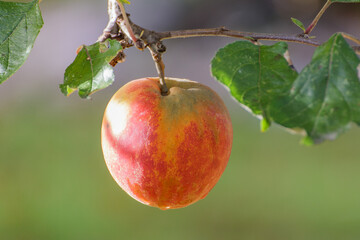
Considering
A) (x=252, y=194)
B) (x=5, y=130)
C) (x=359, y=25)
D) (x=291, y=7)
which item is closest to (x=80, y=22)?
(x=5, y=130)

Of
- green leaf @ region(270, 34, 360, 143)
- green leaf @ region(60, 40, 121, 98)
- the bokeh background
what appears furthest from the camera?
the bokeh background

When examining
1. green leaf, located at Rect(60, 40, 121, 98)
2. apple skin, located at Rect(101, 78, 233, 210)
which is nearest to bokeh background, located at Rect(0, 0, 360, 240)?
apple skin, located at Rect(101, 78, 233, 210)

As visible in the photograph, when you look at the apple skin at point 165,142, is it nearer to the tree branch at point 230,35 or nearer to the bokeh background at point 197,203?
the tree branch at point 230,35

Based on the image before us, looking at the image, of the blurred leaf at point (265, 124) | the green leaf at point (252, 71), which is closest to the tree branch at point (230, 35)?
the green leaf at point (252, 71)

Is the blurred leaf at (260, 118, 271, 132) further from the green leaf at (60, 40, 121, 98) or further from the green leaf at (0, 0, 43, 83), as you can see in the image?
the green leaf at (0, 0, 43, 83)

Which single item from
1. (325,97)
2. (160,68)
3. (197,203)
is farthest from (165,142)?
(197,203)

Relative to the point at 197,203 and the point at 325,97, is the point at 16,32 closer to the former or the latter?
the point at 325,97

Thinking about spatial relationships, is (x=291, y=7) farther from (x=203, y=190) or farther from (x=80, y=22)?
(x=203, y=190)
